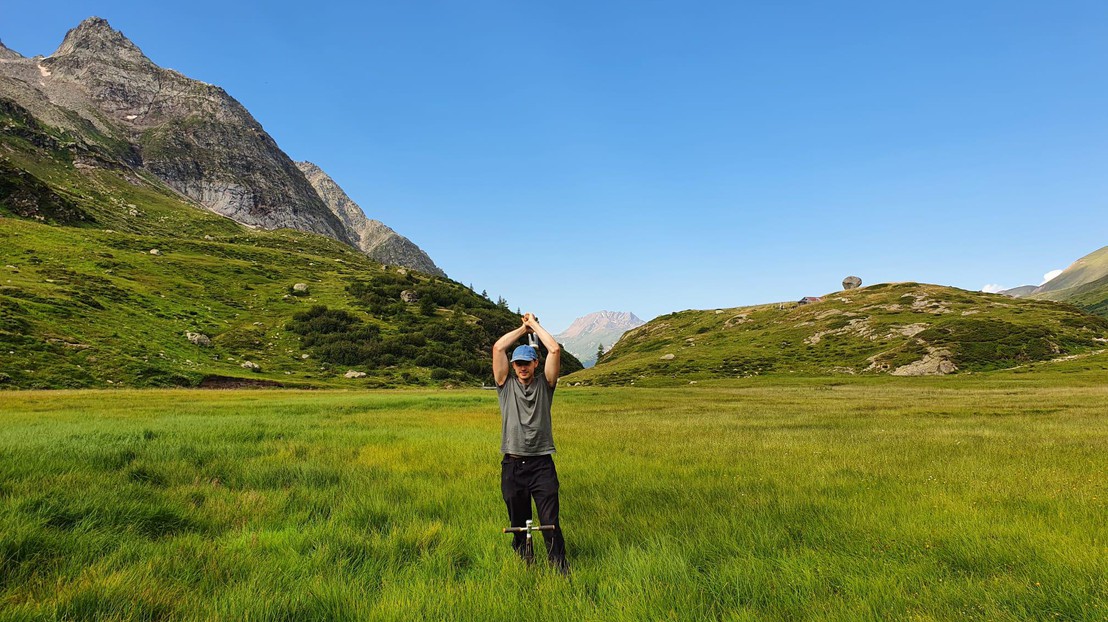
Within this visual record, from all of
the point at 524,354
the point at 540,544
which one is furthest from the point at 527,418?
the point at 540,544

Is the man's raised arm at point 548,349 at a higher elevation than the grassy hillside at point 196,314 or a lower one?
lower

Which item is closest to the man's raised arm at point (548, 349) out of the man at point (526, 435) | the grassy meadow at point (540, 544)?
the man at point (526, 435)

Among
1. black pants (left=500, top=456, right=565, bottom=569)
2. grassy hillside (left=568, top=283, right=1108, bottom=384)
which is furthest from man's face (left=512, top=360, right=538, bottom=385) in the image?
grassy hillside (left=568, top=283, right=1108, bottom=384)

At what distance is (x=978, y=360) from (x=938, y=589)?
100724mm

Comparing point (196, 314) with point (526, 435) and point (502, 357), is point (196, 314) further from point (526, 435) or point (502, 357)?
point (526, 435)

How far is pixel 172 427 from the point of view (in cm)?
1520

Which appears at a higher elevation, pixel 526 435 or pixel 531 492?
pixel 526 435

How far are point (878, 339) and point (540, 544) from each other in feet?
374

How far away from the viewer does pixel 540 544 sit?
5934 millimetres

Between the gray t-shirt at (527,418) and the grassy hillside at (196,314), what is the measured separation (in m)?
51.8

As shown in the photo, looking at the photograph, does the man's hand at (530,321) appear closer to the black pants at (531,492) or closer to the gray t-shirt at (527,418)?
the gray t-shirt at (527,418)

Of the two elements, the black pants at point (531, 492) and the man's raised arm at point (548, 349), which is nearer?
the black pants at point (531, 492)

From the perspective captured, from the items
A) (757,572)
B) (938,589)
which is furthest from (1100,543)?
(757,572)

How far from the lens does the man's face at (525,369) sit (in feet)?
19.2
